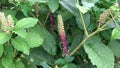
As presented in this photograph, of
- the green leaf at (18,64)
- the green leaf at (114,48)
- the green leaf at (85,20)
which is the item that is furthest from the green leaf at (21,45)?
the green leaf at (114,48)

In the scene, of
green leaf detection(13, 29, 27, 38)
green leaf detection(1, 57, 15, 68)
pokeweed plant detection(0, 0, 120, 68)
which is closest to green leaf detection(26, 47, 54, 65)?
pokeweed plant detection(0, 0, 120, 68)

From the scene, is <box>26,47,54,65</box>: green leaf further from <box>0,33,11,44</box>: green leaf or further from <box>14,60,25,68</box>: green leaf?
<box>0,33,11,44</box>: green leaf

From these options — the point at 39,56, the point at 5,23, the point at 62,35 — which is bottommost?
the point at 39,56

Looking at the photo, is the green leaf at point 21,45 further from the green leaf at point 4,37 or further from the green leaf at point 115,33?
the green leaf at point 115,33

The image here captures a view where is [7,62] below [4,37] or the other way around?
below

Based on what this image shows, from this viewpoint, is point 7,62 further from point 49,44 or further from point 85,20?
point 85,20

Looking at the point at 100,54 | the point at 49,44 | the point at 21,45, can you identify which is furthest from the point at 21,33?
the point at 100,54

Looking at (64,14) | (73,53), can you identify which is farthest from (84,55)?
(64,14)
